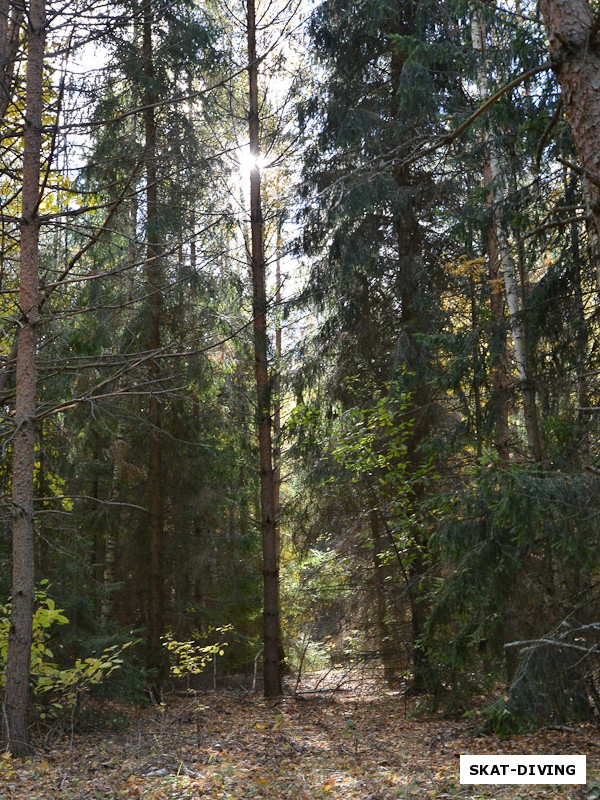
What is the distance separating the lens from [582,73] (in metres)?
4.38

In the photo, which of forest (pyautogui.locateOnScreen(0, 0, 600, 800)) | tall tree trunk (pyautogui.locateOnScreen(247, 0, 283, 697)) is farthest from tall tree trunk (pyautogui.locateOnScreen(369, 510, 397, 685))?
tall tree trunk (pyautogui.locateOnScreen(247, 0, 283, 697))

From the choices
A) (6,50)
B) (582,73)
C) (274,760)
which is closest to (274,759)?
(274,760)

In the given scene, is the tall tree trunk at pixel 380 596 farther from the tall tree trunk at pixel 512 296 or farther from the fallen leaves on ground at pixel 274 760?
the tall tree trunk at pixel 512 296

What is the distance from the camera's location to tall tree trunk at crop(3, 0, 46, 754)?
6387mm

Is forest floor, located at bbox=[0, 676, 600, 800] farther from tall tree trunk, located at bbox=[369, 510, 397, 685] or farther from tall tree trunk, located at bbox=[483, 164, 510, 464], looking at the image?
tall tree trunk, located at bbox=[483, 164, 510, 464]

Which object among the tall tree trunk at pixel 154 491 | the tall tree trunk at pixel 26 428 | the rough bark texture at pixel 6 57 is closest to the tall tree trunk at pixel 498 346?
the tall tree trunk at pixel 26 428

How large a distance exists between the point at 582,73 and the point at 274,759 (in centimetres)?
661

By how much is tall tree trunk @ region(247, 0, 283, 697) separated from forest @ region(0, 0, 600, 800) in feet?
0.19

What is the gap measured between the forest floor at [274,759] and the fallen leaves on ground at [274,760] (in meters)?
0.01

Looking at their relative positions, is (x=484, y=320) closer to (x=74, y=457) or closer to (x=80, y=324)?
(x=80, y=324)

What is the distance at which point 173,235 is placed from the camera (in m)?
11.1

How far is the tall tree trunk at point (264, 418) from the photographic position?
37.6 feet

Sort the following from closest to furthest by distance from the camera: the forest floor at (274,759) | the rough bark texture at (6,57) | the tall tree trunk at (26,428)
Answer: the forest floor at (274,759) < the tall tree trunk at (26,428) < the rough bark texture at (6,57)

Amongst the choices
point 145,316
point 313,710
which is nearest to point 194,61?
point 145,316
